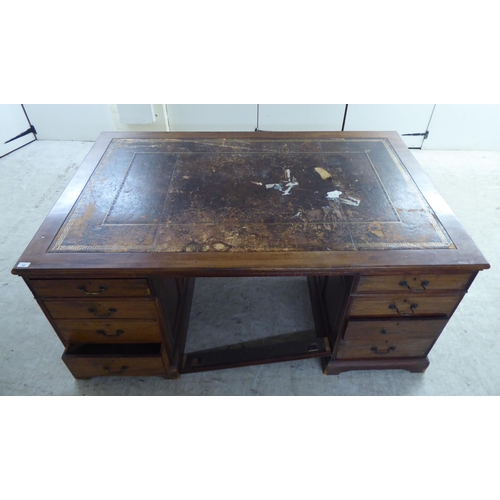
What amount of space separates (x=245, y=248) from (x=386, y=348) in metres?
0.84

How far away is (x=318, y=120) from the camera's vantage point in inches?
136

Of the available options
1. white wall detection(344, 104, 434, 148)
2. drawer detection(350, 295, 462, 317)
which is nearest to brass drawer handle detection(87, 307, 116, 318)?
drawer detection(350, 295, 462, 317)

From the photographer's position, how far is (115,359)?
5.18 feet

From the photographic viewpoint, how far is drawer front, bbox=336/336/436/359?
1.60m

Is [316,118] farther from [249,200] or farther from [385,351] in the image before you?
[385,351]

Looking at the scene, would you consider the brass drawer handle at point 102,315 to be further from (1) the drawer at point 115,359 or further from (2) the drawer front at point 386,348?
(2) the drawer front at point 386,348

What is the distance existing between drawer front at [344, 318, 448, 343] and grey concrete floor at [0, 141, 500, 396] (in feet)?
0.92

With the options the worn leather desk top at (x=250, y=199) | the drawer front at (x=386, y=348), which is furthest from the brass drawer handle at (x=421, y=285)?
the drawer front at (x=386, y=348)

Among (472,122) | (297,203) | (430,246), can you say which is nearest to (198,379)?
(297,203)

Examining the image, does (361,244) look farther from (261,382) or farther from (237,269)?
(261,382)

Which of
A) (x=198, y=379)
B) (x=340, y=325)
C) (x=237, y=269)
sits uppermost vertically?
(x=237, y=269)

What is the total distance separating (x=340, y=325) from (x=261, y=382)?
0.48 m

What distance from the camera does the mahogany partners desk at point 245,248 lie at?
1.29 meters

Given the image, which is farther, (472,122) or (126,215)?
(472,122)
